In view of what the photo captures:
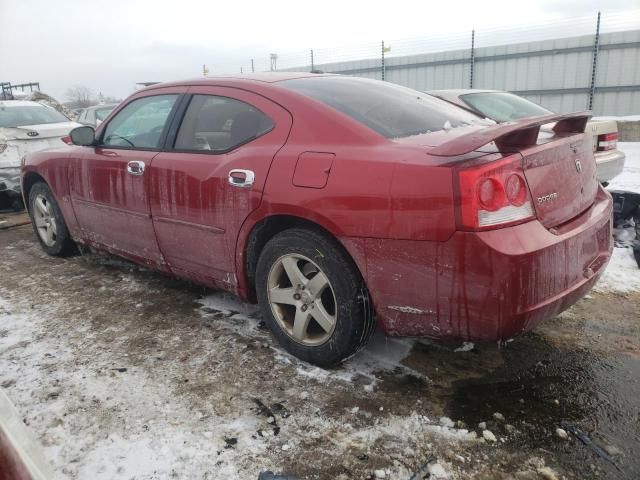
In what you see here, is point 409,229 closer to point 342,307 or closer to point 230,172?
point 342,307

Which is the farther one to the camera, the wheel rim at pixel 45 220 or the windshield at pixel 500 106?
the windshield at pixel 500 106

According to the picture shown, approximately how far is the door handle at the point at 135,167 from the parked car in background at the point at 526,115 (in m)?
3.10

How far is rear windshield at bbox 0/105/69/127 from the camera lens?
24.1 ft

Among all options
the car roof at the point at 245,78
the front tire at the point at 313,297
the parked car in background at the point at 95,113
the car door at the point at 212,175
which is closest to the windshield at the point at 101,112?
the parked car in background at the point at 95,113

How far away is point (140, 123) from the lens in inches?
143

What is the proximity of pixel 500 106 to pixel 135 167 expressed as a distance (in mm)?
4260

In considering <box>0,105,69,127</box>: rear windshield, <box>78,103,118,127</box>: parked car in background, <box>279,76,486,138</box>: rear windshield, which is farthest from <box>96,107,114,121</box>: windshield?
<box>279,76,486,138</box>: rear windshield

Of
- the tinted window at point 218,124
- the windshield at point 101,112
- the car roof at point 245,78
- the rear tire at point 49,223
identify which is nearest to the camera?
the tinted window at point 218,124

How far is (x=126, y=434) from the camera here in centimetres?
217

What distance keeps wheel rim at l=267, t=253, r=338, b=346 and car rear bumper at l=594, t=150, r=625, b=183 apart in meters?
3.91

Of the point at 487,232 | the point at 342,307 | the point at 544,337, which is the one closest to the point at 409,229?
the point at 487,232

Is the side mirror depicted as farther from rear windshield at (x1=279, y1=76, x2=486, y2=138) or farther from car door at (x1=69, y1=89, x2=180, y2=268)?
rear windshield at (x1=279, y1=76, x2=486, y2=138)

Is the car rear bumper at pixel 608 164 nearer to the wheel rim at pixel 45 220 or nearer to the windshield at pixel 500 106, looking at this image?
the windshield at pixel 500 106

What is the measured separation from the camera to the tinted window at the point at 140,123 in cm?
339
